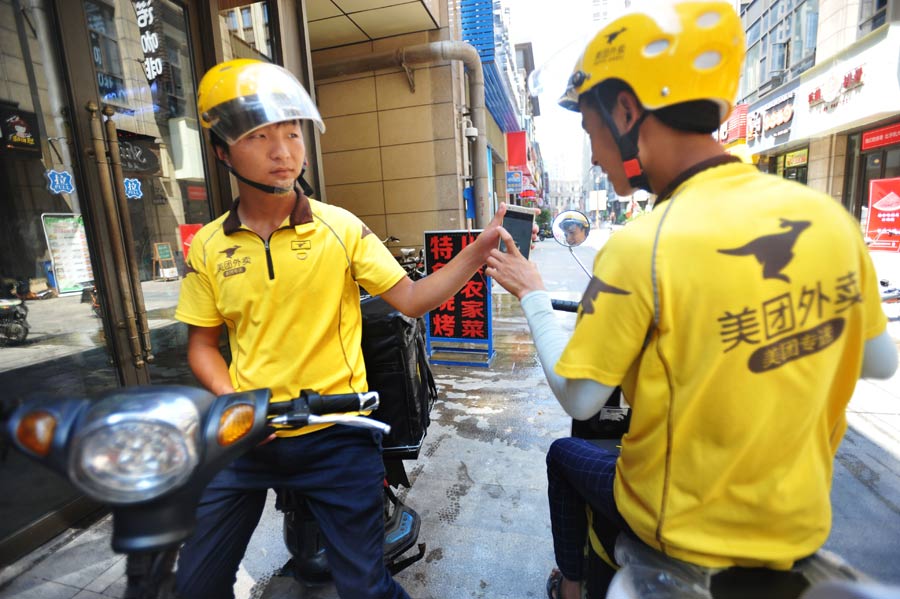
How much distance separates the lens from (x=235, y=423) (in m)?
1.05

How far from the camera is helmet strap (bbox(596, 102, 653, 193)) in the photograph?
117 cm

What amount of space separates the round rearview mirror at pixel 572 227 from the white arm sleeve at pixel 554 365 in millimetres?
872

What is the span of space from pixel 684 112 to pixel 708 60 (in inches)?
4.4

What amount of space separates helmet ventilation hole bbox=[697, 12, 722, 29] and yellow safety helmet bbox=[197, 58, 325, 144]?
1.17m

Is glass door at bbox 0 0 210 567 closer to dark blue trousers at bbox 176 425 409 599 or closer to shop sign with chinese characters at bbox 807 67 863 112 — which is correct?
dark blue trousers at bbox 176 425 409 599

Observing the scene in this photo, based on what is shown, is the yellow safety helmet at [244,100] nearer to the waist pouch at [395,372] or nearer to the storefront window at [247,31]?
the waist pouch at [395,372]

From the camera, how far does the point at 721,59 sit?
1073 mm

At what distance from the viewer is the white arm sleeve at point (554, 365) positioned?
44.2 inches

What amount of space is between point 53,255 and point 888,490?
17.5 feet

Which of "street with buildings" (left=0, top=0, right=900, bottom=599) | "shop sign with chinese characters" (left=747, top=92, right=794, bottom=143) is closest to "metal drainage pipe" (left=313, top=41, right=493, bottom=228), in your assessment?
"street with buildings" (left=0, top=0, right=900, bottom=599)

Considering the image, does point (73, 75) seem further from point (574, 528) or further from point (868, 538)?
point (868, 538)

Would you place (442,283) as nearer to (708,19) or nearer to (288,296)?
(288,296)

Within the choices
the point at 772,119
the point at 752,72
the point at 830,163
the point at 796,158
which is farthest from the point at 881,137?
the point at 752,72

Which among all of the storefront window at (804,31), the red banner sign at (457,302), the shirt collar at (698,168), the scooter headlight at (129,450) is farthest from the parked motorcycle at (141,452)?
the storefront window at (804,31)
